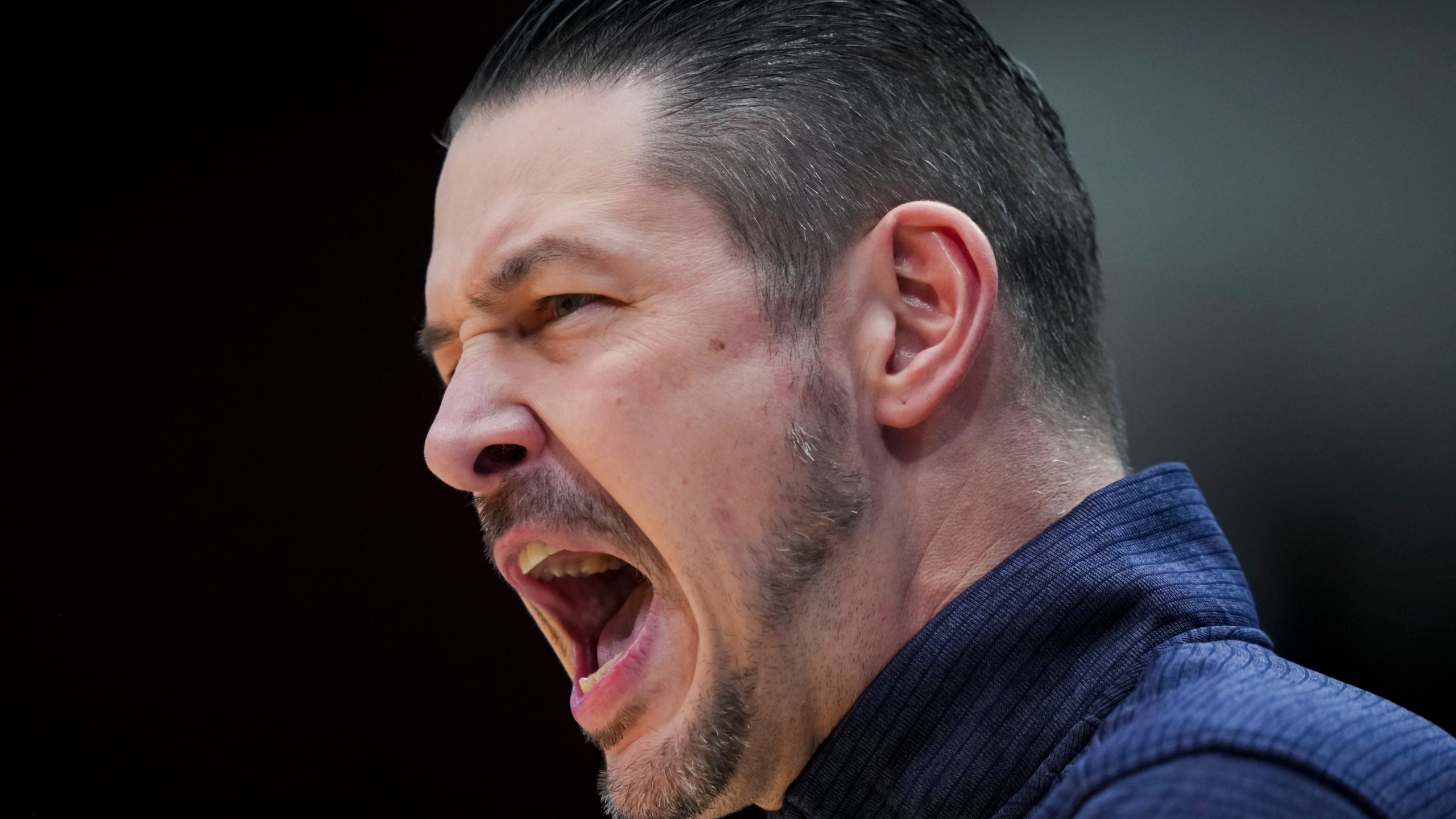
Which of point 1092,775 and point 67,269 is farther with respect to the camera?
point 67,269

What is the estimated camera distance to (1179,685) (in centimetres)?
70

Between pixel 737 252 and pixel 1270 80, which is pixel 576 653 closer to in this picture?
pixel 737 252

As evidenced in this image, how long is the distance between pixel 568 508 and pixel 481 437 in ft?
0.28

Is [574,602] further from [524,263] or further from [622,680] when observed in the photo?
[524,263]

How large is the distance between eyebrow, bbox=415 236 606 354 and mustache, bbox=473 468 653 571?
140 millimetres

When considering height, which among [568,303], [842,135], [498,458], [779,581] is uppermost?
[842,135]

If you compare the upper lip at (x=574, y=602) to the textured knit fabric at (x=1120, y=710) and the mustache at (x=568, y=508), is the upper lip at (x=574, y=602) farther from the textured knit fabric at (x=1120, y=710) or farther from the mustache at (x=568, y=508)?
the textured knit fabric at (x=1120, y=710)

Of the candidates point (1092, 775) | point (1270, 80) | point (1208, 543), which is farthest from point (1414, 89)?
point (1092, 775)

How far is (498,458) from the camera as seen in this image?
911 mm

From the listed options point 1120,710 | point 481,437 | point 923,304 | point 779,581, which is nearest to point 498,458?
point 481,437

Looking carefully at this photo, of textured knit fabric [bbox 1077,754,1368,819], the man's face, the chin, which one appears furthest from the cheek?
textured knit fabric [bbox 1077,754,1368,819]

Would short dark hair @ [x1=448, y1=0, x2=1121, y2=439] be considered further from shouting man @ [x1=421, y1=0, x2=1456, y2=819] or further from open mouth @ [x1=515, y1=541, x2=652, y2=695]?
open mouth @ [x1=515, y1=541, x2=652, y2=695]

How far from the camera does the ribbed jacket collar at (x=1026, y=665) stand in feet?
2.46

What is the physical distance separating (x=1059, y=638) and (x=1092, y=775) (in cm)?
13
